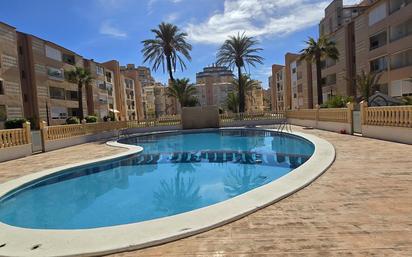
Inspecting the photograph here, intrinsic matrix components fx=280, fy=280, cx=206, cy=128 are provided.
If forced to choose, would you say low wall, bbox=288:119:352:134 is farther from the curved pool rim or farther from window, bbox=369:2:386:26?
window, bbox=369:2:386:26

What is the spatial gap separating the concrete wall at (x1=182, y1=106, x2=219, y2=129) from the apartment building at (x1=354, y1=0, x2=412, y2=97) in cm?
2038

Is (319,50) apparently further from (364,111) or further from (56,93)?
(56,93)

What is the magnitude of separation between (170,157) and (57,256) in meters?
11.8

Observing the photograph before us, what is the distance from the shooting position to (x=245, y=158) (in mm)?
14188

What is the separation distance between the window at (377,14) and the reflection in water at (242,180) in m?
31.7

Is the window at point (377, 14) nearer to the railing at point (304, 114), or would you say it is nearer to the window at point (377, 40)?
the window at point (377, 40)

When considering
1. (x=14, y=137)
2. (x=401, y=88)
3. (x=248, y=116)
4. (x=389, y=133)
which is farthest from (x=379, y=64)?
(x=14, y=137)

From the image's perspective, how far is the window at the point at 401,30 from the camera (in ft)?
98.9

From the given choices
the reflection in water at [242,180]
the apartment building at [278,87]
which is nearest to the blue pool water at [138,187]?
the reflection in water at [242,180]

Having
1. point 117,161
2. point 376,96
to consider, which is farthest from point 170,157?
point 376,96

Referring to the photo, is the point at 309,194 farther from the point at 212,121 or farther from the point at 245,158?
the point at 212,121

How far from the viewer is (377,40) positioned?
116 feet

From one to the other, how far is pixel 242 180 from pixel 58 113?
3978cm

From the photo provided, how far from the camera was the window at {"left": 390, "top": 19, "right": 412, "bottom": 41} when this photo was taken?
30147 millimetres
